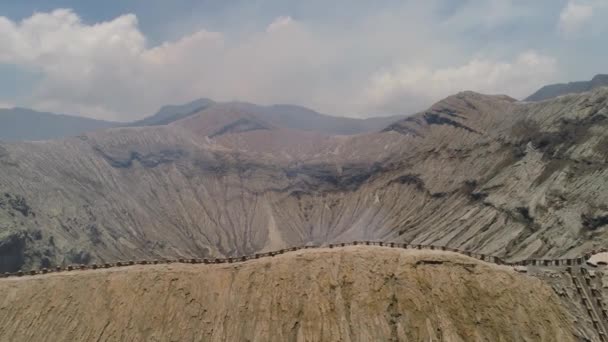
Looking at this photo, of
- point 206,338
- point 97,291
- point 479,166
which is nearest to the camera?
point 206,338

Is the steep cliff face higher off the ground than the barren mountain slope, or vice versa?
the barren mountain slope

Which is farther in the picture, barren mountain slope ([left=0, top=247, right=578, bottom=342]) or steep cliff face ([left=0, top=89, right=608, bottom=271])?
steep cliff face ([left=0, top=89, right=608, bottom=271])

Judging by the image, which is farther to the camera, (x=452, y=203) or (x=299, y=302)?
(x=452, y=203)

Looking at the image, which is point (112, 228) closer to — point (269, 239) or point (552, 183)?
point (269, 239)

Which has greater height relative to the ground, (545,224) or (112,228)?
(545,224)

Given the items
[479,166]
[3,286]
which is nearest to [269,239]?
[479,166]

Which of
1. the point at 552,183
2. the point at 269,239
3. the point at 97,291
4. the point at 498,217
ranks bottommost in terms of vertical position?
the point at 269,239

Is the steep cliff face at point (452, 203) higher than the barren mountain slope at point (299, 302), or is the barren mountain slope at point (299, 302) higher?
the barren mountain slope at point (299, 302)

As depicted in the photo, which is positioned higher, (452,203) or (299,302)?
(299,302)
